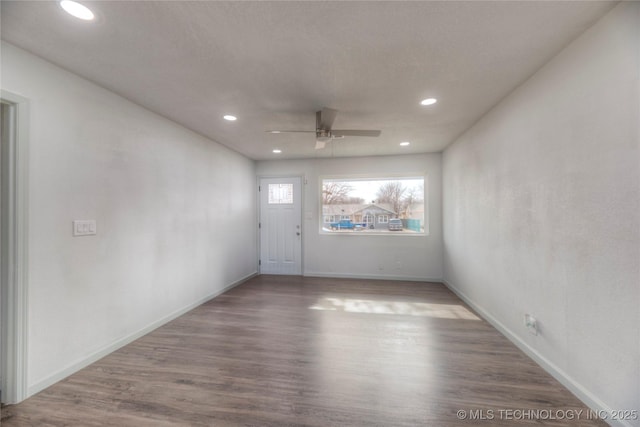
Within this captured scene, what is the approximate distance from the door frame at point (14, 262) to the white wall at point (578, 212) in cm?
386

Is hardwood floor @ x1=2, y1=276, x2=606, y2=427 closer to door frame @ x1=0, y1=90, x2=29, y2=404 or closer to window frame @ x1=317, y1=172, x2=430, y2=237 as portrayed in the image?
door frame @ x1=0, y1=90, x2=29, y2=404

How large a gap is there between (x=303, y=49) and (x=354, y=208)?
12.3 ft

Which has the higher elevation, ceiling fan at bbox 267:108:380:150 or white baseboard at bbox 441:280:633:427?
ceiling fan at bbox 267:108:380:150

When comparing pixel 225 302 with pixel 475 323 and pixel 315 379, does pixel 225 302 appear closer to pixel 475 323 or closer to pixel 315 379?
pixel 315 379

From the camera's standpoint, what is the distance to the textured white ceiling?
147cm

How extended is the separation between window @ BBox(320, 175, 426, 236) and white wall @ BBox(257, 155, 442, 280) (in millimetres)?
143

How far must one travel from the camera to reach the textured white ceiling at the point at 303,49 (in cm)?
147

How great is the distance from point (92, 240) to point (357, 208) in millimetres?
4176

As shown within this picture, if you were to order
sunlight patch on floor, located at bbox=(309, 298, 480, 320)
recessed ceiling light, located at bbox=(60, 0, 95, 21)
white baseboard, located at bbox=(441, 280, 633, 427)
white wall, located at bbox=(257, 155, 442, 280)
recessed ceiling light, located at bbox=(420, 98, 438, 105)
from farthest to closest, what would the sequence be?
white wall, located at bbox=(257, 155, 442, 280)
sunlight patch on floor, located at bbox=(309, 298, 480, 320)
recessed ceiling light, located at bbox=(420, 98, 438, 105)
white baseboard, located at bbox=(441, 280, 633, 427)
recessed ceiling light, located at bbox=(60, 0, 95, 21)

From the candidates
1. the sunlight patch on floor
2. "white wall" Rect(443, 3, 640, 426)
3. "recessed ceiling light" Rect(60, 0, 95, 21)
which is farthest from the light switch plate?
"white wall" Rect(443, 3, 640, 426)

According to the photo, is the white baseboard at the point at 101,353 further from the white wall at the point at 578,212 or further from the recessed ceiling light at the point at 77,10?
the white wall at the point at 578,212

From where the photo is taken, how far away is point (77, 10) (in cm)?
146

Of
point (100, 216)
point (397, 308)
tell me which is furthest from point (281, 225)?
point (100, 216)

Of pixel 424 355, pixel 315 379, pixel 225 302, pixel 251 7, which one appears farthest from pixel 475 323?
pixel 251 7
